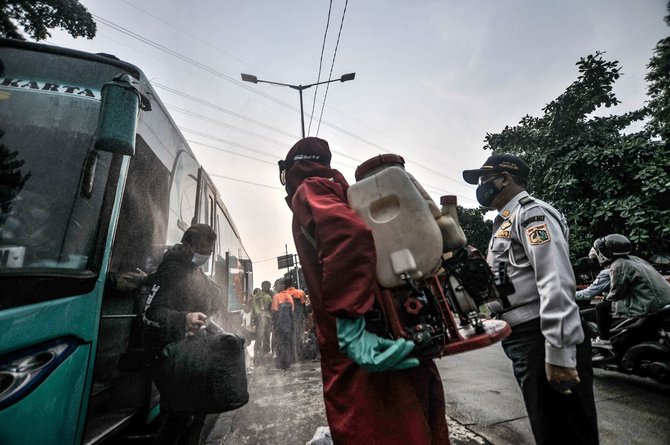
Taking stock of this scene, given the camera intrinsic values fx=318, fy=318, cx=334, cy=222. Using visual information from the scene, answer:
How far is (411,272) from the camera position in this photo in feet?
3.90

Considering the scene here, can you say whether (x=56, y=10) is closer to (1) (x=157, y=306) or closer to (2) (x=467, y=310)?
(1) (x=157, y=306)

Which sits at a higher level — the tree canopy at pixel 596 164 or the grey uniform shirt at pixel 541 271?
the tree canopy at pixel 596 164

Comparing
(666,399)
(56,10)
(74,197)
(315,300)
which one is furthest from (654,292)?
(56,10)

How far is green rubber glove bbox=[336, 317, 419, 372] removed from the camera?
1.05m

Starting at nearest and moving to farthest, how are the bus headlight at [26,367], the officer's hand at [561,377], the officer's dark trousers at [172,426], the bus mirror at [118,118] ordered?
the bus headlight at [26,367]
the officer's hand at [561,377]
the bus mirror at [118,118]
the officer's dark trousers at [172,426]

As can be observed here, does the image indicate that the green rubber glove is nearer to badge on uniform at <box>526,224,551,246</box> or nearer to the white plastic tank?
the white plastic tank

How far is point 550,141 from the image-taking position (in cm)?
1047

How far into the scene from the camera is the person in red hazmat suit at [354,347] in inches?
42.6

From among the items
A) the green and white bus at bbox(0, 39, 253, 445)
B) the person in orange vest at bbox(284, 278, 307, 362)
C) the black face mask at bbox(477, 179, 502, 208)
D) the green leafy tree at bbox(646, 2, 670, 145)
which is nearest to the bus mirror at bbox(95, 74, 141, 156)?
the green and white bus at bbox(0, 39, 253, 445)

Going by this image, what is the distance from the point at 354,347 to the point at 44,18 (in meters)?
13.8

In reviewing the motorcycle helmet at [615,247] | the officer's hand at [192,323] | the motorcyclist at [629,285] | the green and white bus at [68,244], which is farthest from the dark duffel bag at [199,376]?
the motorcycle helmet at [615,247]

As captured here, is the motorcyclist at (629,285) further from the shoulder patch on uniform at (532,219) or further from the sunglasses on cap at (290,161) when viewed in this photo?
the sunglasses on cap at (290,161)

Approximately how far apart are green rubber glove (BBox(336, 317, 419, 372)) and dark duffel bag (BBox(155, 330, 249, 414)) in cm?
126

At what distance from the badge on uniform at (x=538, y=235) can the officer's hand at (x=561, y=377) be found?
606mm
